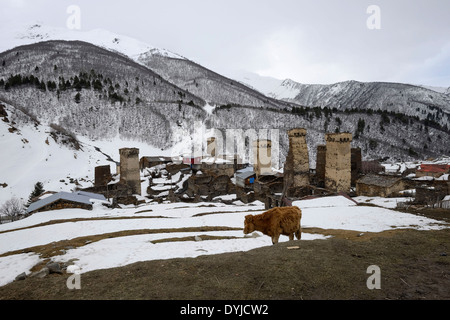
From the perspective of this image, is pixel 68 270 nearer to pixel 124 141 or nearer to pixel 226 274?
pixel 226 274

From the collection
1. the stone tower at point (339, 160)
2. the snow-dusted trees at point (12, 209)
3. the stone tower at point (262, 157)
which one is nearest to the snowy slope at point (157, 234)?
the stone tower at point (339, 160)

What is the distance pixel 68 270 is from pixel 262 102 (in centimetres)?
17801

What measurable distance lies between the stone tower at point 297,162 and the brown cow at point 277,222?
25.8m

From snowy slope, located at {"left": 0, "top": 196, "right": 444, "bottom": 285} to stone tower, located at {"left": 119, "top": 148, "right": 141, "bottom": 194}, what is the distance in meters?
19.0

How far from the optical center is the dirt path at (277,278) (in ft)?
16.9

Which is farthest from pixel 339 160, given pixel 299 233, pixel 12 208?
pixel 12 208

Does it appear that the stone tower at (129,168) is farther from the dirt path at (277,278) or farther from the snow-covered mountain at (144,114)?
the snow-covered mountain at (144,114)

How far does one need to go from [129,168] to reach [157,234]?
1294 inches

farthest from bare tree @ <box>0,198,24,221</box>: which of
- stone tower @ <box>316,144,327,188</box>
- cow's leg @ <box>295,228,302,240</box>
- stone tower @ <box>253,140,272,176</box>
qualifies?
stone tower @ <box>316,144,327,188</box>

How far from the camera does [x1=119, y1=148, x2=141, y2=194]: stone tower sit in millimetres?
44594

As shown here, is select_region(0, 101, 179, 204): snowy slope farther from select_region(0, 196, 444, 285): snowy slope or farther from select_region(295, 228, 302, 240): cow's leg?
select_region(295, 228, 302, 240): cow's leg

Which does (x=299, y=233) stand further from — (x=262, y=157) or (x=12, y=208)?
(x=12, y=208)

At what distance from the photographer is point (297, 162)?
35719 mm
